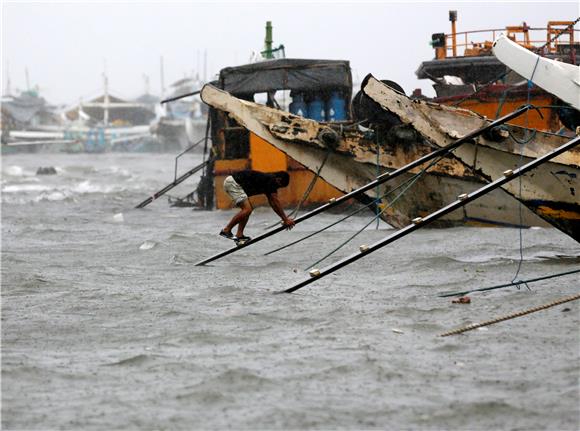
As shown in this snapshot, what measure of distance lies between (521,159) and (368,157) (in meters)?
2.14

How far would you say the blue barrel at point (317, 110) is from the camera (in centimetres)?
1985


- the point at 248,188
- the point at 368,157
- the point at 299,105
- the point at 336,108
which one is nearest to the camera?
the point at 248,188

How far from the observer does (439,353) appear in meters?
6.46

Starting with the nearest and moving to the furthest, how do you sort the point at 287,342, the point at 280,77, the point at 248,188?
1. the point at 287,342
2. the point at 248,188
3. the point at 280,77

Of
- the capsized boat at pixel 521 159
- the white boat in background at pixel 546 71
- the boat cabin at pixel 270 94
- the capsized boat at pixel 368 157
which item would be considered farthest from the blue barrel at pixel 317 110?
the white boat in background at pixel 546 71

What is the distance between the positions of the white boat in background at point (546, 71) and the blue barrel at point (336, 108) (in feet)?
31.7

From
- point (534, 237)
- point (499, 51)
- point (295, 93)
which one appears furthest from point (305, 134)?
point (295, 93)

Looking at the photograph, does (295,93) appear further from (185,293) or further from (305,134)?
(185,293)

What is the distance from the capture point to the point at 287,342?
6.94 metres

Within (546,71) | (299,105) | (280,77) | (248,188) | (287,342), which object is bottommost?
(287,342)

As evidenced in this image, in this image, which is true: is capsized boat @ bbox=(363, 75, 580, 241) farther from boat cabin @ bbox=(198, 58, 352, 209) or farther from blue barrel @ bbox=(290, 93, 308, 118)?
blue barrel @ bbox=(290, 93, 308, 118)

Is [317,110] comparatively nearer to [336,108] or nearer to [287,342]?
[336,108]

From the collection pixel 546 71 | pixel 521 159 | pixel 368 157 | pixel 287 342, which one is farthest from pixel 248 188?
pixel 287 342

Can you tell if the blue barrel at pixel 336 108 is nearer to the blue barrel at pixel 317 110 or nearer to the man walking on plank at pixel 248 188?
the blue barrel at pixel 317 110
